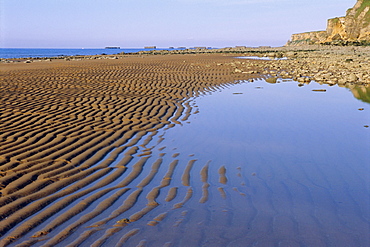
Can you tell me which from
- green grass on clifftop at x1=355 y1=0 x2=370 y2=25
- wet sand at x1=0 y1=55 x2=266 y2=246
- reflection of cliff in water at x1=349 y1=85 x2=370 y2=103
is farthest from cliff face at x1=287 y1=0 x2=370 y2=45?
wet sand at x1=0 y1=55 x2=266 y2=246

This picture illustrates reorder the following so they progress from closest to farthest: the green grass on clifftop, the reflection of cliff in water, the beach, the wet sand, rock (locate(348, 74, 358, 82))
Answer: the beach < the wet sand < the reflection of cliff in water < rock (locate(348, 74, 358, 82)) < the green grass on clifftop

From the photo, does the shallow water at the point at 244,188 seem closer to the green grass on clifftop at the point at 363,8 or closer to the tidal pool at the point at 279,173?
the tidal pool at the point at 279,173

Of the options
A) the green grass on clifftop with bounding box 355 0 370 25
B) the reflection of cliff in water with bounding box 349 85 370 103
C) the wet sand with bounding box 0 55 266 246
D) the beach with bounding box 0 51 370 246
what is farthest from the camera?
the green grass on clifftop with bounding box 355 0 370 25

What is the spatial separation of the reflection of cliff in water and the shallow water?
3551mm

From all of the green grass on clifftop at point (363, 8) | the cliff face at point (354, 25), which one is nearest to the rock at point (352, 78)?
the cliff face at point (354, 25)

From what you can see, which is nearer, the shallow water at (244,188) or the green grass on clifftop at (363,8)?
the shallow water at (244,188)

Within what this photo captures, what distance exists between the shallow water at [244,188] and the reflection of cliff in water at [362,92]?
140 inches

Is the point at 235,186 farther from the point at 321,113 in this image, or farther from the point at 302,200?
the point at 321,113

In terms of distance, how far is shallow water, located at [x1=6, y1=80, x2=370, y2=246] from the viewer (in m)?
3.15

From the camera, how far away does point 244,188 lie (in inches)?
166

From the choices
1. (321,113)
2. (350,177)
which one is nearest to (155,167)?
(350,177)

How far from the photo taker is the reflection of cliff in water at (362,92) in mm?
11109

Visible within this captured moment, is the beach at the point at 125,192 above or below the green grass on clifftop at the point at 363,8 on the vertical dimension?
below

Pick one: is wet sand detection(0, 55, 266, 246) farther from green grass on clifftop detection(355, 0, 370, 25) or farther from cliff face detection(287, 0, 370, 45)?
green grass on clifftop detection(355, 0, 370, 25)
